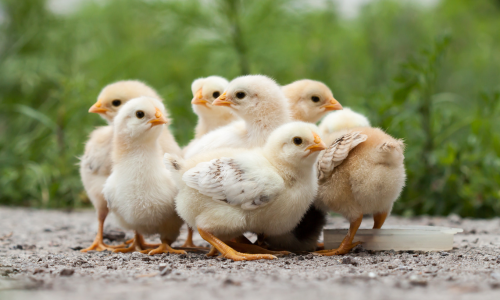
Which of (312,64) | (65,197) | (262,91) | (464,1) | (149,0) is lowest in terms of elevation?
(65,197)

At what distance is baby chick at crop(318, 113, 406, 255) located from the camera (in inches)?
113

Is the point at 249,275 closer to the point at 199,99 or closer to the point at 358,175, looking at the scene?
the point at 358,175

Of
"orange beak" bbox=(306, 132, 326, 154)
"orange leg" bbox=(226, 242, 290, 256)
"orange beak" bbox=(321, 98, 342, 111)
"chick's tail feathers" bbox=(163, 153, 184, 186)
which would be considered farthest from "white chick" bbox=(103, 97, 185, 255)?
"orange beak" bbox=(321, 98, 342, 111)

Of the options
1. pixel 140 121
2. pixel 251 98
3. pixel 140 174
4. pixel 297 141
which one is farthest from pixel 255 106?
pixel 140 174

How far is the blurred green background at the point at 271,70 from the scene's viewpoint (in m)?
5.61

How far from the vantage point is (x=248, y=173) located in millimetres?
2742

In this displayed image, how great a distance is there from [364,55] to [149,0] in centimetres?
439

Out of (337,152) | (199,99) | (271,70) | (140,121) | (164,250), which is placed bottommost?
(164,250)

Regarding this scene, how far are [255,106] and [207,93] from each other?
24.2 inches

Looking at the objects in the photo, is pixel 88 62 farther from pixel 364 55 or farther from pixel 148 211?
pixel 148 211

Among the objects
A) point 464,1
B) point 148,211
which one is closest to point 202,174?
point 148,211

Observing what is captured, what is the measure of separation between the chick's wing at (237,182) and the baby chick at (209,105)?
2.92 ft

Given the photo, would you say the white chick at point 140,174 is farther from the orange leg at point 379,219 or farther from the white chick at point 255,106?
the orange leg at point 379,219

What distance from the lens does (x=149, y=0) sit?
838cm
